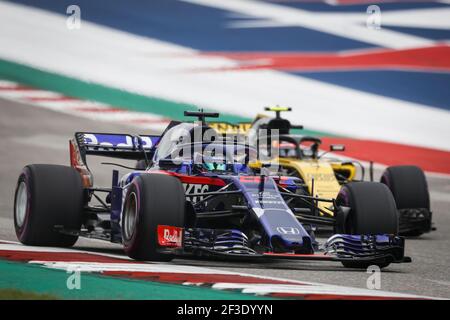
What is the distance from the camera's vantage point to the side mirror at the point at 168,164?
13.4m

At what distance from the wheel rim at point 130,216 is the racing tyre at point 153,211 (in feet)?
0.61

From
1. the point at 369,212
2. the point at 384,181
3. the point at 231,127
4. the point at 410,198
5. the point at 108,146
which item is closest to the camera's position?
the point at 369,212

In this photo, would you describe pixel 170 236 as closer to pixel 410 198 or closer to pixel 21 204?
pixel 21 204

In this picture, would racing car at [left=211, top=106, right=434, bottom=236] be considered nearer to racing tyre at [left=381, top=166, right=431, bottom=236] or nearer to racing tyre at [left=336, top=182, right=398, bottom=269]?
racing tyre at [left=381, top=166, right=431, bottom=236]

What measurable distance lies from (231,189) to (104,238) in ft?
5.02

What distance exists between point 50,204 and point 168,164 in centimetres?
140

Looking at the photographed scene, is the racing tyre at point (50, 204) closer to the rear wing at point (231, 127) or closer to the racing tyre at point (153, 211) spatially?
the racing tyre at point (153, 211)

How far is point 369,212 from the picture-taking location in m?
12.6

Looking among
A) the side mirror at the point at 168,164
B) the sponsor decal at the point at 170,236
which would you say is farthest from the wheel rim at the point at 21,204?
the sponsor decal at the point at 170,236

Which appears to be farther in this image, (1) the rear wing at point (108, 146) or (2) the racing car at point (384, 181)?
(2) the racing car at point (384, 181)

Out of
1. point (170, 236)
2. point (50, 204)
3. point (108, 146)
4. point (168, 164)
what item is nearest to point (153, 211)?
point (170, 236)

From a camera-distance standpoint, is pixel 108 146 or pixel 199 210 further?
pixel 108 146
